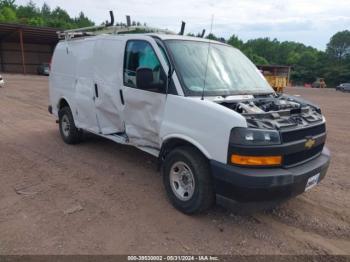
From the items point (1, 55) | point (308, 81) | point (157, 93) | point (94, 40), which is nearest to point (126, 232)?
point (157, 93)

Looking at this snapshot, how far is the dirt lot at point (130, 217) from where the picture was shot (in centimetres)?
332

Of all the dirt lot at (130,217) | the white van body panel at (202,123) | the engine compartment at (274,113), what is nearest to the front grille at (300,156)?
the engine compartment at (274,113)

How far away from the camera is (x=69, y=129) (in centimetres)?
674

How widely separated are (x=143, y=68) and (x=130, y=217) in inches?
72.9

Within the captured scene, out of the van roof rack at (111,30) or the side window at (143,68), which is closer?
the side window at (143,68)

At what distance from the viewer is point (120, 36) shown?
201 inches

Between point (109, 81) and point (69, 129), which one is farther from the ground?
point (109, 81)

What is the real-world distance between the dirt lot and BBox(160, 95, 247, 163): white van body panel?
0.92m

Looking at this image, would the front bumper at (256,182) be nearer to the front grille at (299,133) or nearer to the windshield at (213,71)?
the front grille at (299,133)

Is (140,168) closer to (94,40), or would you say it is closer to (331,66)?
(94,40)

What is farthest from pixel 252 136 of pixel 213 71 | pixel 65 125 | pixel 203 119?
pixel 65 125

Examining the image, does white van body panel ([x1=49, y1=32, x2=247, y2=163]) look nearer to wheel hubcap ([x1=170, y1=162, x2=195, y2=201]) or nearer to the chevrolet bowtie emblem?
wheel hubcap ([x1=170, y1=162, x2=195, y2=201])

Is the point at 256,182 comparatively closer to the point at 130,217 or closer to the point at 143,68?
the point at 130,217

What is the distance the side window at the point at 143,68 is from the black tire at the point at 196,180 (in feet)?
2.91
